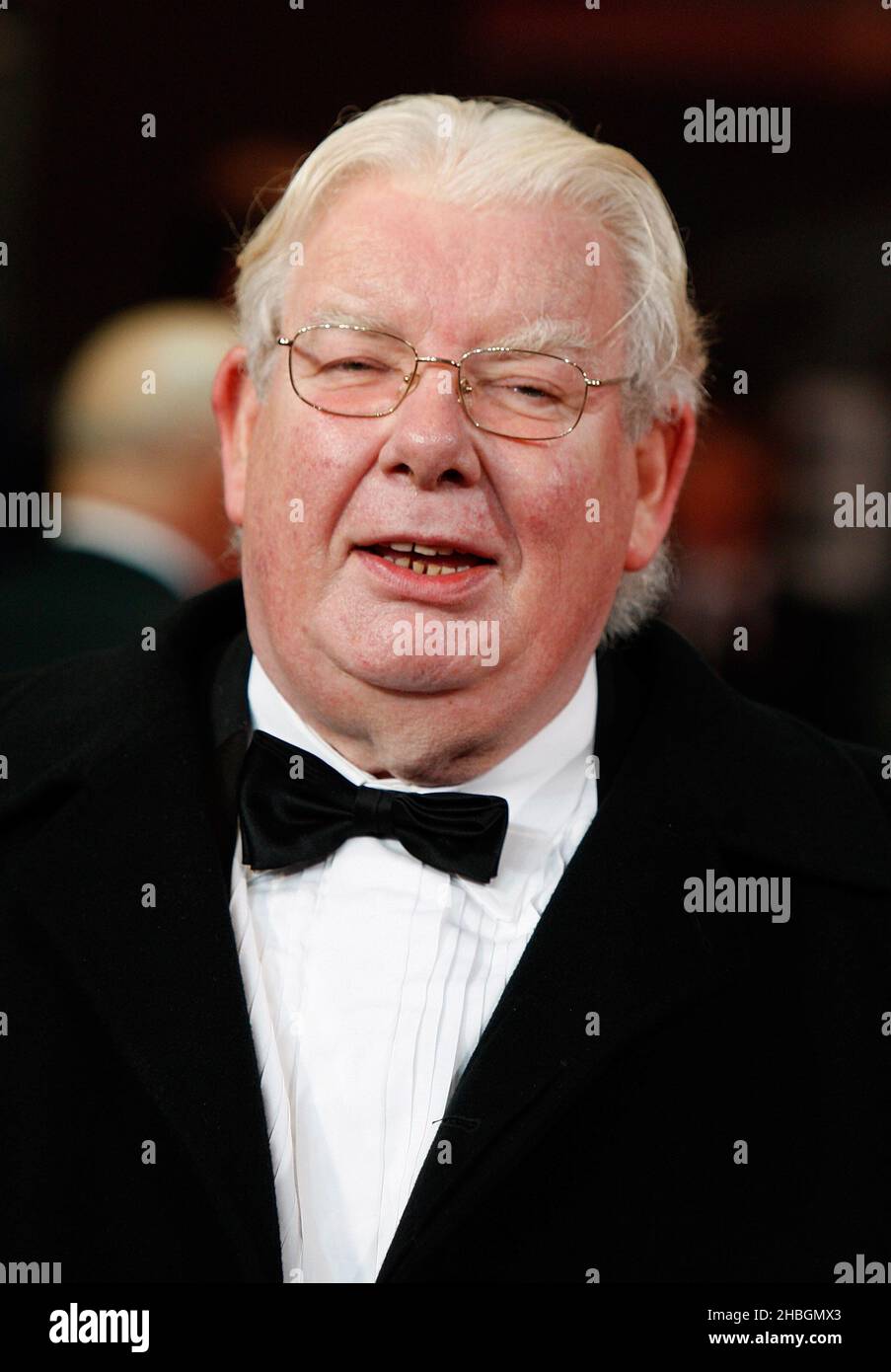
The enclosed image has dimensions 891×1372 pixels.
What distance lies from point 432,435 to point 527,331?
22 centimetres

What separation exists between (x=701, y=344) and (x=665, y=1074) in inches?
48.6

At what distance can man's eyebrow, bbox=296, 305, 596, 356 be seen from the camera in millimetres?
2082

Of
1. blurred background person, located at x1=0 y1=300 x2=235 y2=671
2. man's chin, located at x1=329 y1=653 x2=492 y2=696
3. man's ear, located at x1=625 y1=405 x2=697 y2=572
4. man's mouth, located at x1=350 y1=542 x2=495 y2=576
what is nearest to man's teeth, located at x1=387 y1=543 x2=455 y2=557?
man's mouth, located at x1=350 y1=542 x2=495 y2=576

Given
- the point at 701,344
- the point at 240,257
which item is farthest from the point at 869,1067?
the point at 240,257

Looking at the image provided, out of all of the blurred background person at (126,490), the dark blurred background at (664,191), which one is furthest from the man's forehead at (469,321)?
the dark blurred background at (664,191)

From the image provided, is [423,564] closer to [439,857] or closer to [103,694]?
[439,857]

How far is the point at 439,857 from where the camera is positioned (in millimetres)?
2072

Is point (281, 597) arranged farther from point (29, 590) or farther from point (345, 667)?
point (29, 590)

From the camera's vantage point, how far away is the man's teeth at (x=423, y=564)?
208cm

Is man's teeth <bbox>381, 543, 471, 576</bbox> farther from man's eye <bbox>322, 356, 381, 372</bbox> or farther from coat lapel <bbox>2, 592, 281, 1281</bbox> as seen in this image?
coat lapel <bbox>2, 592, 281, 1281</bbox>

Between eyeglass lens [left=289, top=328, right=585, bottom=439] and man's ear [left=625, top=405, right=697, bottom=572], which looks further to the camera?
man's ear [left=625, top=405, right=697, bottom=572]

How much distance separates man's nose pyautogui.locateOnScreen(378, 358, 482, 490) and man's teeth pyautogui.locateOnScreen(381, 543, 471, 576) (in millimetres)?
90

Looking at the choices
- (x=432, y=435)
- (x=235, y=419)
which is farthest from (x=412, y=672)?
(x=235, y=419)

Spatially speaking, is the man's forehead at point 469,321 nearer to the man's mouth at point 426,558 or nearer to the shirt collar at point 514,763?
the man's mouth at point 426,558
